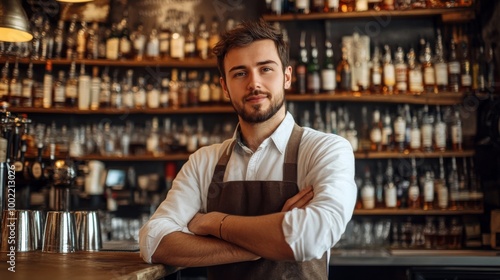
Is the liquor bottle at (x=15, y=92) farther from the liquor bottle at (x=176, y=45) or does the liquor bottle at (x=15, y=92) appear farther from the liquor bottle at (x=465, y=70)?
the liquor bottle at (x=465, y=70)

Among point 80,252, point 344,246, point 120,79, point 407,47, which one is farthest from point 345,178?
point 120,79

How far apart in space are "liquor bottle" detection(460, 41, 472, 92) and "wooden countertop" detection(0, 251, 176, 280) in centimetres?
269

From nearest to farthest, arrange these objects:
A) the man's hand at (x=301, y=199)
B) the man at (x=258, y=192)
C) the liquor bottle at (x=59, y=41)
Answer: the man at (x=258, y=192), the man's hand at (x=301, y=199), the liquor bottle at (x=59, y=41)

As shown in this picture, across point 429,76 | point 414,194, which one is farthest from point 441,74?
point 414,194

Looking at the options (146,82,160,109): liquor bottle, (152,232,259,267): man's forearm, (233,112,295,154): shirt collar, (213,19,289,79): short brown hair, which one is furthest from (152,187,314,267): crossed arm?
(146,82,160,109): liquor bottle

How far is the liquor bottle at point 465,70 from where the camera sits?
3.85 metres

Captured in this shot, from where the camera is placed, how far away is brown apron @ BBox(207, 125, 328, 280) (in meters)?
1.73

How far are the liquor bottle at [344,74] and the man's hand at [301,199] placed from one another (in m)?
2.31

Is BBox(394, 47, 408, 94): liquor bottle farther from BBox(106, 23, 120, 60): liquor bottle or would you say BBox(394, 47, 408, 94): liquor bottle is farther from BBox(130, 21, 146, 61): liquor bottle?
BBox(106, 23, 120, 60): liquor bottle

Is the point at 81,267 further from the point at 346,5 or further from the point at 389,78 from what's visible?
the point at 346,5

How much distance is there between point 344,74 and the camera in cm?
393

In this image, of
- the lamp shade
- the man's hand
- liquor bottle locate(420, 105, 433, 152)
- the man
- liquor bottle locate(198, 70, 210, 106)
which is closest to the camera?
the man

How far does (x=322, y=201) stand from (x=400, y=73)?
2.58 meters

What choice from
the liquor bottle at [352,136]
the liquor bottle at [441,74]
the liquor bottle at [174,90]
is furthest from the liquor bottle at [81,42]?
the liquor bottle at [441,74]
